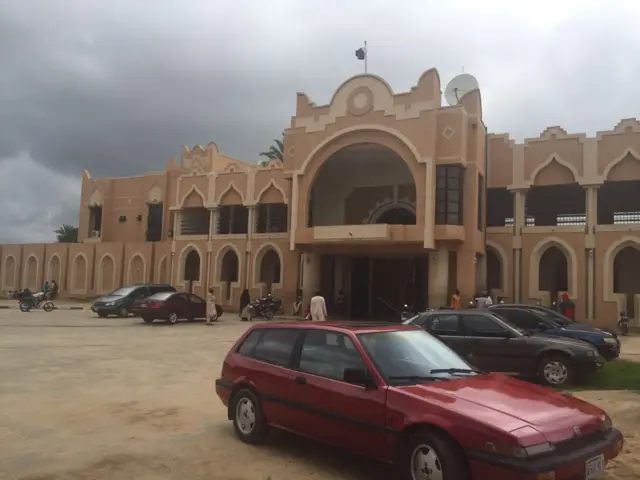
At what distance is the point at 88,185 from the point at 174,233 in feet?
36.4

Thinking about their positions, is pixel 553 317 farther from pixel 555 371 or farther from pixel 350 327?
pixel 350 327

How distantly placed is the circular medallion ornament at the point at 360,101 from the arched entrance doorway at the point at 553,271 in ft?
33.2

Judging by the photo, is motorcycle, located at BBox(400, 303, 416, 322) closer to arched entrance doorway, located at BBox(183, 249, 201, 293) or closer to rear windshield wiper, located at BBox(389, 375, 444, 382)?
rear windshield wiper, located at BBox(389, 375, 444, 382)

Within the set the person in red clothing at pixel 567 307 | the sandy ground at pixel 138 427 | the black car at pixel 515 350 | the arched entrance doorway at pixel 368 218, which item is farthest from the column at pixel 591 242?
the sandy ground at pixel 138 427

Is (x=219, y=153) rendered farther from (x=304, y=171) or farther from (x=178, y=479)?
(x=178, y=479)

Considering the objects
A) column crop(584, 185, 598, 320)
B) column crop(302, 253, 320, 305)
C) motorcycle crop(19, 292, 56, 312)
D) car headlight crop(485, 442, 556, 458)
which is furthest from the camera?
motorcycle crop(19, 292, 56, 312)

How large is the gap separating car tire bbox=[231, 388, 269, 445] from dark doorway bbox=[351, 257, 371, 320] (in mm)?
23033

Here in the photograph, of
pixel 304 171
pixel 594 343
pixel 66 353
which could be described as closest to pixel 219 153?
pixel 304 171

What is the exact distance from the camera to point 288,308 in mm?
28484

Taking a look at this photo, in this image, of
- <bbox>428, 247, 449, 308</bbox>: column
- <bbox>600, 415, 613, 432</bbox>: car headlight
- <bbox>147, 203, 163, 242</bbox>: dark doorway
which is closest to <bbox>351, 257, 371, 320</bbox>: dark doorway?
<bbox>428, 247, 449, 308</bbox>: column

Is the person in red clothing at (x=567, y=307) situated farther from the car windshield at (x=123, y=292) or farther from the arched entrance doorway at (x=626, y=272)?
the car windshield at (x=123, y=292)

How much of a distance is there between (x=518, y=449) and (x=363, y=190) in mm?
26704

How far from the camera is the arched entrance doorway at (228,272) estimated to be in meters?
32.9

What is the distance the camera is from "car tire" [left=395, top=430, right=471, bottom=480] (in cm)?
442
